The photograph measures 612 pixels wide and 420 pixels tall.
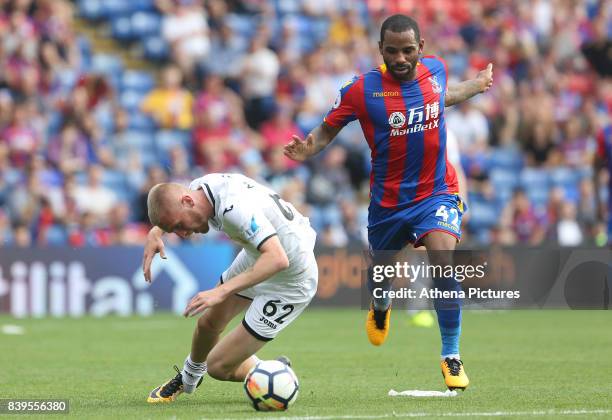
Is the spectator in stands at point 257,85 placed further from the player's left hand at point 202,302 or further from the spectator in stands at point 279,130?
the player's left hand at point 202,302

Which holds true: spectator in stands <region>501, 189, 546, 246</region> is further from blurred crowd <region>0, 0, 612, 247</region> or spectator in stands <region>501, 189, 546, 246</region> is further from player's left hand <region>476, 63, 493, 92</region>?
player's left hand <region>476, 63, 493, 92</region>

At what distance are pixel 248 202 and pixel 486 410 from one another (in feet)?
6.48

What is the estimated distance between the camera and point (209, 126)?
2006 centimetres

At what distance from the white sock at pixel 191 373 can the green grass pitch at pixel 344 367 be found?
14cm

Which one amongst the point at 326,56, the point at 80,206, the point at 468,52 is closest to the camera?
the point at 80,206

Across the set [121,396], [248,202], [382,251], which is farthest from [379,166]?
[121,396]

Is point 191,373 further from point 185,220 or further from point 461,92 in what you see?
point 461,92

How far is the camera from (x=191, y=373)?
28.3 feet

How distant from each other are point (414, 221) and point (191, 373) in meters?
1.97

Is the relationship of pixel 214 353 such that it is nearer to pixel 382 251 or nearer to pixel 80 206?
pixel 382 251

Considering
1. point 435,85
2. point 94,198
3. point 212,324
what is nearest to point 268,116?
point 94,198

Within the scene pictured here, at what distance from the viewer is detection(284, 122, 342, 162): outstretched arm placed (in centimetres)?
892

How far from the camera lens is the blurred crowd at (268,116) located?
738 inches

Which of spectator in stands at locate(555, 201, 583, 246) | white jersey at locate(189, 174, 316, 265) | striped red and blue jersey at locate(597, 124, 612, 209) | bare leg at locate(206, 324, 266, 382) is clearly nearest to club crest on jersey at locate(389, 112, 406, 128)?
white jersey at locate(189, 174, 316, 265)
